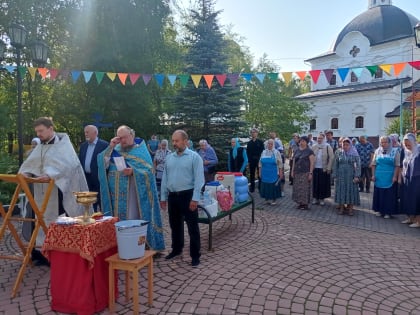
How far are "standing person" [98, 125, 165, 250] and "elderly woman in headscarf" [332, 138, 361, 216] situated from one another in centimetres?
498

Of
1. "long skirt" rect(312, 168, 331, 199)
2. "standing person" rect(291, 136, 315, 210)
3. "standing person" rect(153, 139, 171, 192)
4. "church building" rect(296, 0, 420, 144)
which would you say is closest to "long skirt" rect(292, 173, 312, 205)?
"standing person" rect(291, 136, 315, 210)

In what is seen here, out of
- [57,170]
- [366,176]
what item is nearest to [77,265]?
[57,170]

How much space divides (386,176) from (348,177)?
2.57 ft

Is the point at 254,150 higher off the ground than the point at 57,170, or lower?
higher

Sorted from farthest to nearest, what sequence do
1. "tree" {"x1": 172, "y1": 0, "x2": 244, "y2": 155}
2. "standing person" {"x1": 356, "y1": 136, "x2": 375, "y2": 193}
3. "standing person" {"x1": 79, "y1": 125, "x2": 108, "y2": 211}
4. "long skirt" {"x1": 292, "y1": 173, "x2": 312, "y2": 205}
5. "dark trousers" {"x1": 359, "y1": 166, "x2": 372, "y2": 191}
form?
"tree" {"x1": 172, "y1": 0, "x2": 244, "y2": 155} < "dark trousers" {"x1": 359, "y1": 166, "x2": 372, "y2": 191} < "standing person" {"x1": 356, "y1": 136, "x2": 375, "y2": 193} < "long skirt" {"x1": 292, "y1": 173, "x2": 312, "y2": 205} < "standing person" {"x1": 79, "y1": 125, "x2": 108, "y2": 211}

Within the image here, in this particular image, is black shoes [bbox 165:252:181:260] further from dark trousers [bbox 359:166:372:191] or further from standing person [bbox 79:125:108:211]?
dark trousers [bbox 359:166:372:191]

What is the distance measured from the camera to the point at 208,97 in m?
13.9

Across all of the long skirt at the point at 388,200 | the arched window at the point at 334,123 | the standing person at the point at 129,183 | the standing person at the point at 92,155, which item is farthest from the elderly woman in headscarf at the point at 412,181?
the arched window at the point at 334,123

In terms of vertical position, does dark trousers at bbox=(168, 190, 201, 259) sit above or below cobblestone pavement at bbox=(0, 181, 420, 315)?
above

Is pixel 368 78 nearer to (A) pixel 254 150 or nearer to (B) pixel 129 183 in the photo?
(A) pixel 254 150

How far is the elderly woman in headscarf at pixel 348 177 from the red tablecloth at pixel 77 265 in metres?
6.11

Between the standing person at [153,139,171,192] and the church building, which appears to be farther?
the church building

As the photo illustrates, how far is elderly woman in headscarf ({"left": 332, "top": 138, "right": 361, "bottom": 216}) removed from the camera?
784 cm

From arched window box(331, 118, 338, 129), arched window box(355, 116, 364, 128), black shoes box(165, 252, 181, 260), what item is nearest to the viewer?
black shoes box(165, 252, 181, 260)
